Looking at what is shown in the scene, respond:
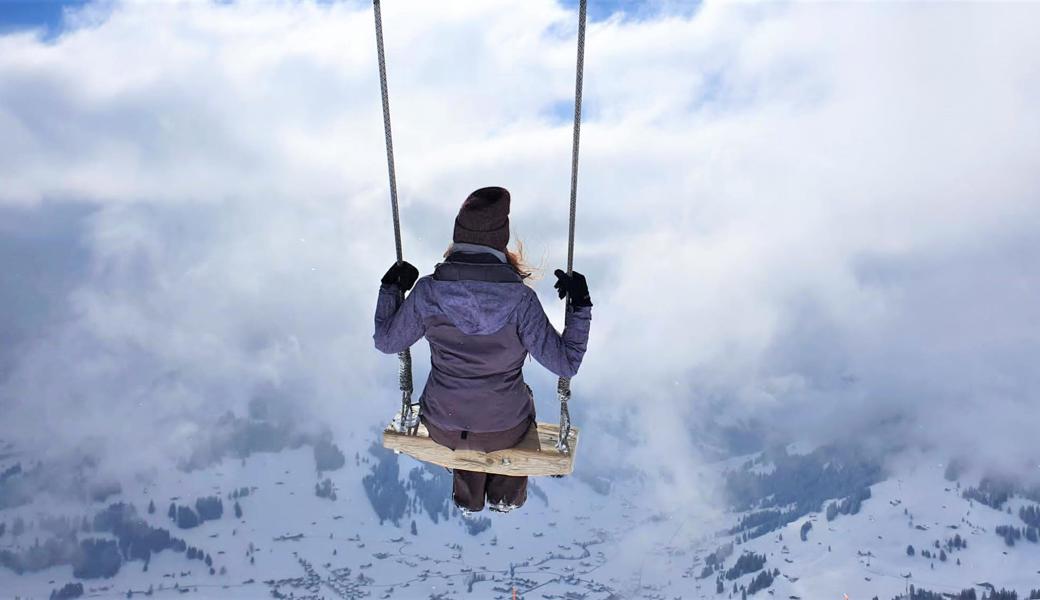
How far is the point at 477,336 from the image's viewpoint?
15.6 ft

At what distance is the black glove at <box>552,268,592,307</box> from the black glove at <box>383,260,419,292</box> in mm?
904

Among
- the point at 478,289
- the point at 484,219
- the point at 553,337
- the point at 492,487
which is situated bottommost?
the point at 492,487

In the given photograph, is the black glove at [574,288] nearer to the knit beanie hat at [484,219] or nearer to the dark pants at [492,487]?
the knit beanie hat at [484,219]

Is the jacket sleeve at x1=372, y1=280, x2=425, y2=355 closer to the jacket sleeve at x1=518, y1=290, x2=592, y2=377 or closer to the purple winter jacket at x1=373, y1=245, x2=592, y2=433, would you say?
the purple winter jacket at x1=373, y1=245, x2=592, y2=433

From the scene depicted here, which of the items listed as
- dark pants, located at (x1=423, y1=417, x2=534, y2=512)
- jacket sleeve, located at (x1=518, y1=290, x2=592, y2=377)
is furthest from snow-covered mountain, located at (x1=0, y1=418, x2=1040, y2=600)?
jacket sleeve, located at (x1=518, y1=290, x2=592, y2=377)

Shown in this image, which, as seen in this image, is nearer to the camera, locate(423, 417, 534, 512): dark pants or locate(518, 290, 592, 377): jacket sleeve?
locate(518, 290, 592, 377): jacket sleeve

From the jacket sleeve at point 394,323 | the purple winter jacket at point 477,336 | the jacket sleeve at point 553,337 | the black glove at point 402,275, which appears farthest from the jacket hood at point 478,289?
the black glove at point 402,275

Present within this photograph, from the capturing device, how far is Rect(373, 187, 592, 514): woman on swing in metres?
4.52

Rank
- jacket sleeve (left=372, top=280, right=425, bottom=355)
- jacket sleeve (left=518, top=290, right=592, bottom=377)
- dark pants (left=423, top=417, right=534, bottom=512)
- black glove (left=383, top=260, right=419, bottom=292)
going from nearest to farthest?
jacket sleeve (left=518, top=290, right=592, bottom=377)
jacket sleeve (left=372, top=280, right=425, bottom=355)
black glove (left=383, top=260, right=419, bottom=292)
dark pants (left=423, top=417, right=534, bottom=512)

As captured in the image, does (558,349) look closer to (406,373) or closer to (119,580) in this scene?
(406,373)

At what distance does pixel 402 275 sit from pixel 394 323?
341 millimetres

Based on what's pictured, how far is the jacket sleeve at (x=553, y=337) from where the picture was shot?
465cm

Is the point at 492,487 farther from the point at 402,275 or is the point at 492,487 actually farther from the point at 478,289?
the point at 478,289

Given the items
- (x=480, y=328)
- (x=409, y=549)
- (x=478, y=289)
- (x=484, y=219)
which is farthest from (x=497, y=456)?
(x=409, y=549)
